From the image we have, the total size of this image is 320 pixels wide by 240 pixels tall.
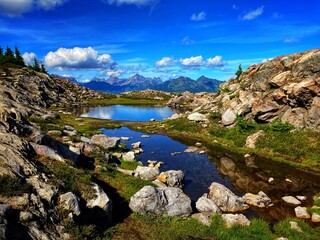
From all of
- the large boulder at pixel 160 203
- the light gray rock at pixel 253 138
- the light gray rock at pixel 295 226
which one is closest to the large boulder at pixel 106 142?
the large boulder at pixel 160 203

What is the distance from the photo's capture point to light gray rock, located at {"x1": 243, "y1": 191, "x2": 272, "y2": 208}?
99.8 ft

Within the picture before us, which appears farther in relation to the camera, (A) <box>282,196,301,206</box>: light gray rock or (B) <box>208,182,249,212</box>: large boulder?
(A) <box>282,196,301,206</box>: light gray rock

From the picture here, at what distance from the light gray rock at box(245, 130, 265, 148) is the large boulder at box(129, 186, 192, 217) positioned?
31.1 meters

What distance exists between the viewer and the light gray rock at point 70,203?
64.3 feet

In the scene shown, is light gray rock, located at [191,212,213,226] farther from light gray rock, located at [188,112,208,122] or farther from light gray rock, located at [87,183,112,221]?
light gray rock, located at [188,112,208,122]

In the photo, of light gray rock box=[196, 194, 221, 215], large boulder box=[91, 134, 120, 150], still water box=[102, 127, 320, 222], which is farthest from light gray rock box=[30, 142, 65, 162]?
large boulder box=[91, 134, 120, 150]

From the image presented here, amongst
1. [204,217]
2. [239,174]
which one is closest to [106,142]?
[239,174]

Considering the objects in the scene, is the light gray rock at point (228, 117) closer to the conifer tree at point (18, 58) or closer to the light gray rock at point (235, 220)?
the light gray rock at point (235, 220)

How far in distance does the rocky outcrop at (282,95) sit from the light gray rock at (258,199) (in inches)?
982

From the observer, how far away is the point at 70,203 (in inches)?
778

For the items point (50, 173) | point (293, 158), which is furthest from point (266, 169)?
point (50, 173)

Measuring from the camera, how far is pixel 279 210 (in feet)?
96.6

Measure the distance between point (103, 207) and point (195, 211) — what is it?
926 centimetres

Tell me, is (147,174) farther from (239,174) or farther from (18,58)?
(18,58)
